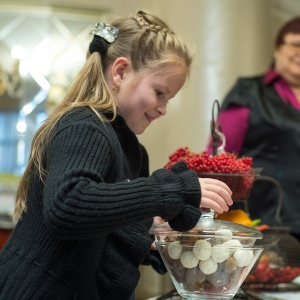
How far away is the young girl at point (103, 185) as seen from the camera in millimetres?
939

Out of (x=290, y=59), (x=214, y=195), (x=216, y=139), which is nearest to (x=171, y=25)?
(x=290, y=59)

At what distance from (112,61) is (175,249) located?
0.37m

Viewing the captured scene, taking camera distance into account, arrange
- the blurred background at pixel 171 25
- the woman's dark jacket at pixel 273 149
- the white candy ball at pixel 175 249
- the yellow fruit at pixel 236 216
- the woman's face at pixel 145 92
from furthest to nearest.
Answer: the blurred background at pixel 171 25 → the woman's dark jacket at pixel 273 149 → the yellow fruit at pixel 236 216 → the woman's face at pixel 145 92 → the white candy ball at pixel 175 249

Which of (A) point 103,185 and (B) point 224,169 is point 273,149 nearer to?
(B) point 224,169

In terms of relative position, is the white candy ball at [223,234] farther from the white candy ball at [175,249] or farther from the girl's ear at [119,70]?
the girl's ear at [119,70]

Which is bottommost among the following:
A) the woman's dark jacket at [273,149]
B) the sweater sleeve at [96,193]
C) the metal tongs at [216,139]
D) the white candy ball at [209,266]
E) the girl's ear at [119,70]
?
the woman's dark jacket at [273,149]

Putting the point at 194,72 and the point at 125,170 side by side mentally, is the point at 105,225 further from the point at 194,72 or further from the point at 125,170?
the point at 194,72

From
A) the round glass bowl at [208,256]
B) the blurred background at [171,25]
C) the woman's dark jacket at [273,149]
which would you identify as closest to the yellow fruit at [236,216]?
the round glass bowl at [208,256]

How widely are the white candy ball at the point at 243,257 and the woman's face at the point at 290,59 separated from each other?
1291 mm

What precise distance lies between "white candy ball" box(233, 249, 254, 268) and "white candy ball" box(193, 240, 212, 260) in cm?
4

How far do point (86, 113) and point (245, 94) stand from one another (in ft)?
4.25

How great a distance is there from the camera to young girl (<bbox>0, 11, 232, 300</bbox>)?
94 cm

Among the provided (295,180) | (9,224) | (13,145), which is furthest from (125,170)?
(13,145)

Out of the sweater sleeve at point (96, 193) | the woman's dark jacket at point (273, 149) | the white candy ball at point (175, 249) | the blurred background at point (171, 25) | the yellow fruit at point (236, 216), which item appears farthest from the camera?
the blurred background at point (171, 25)
